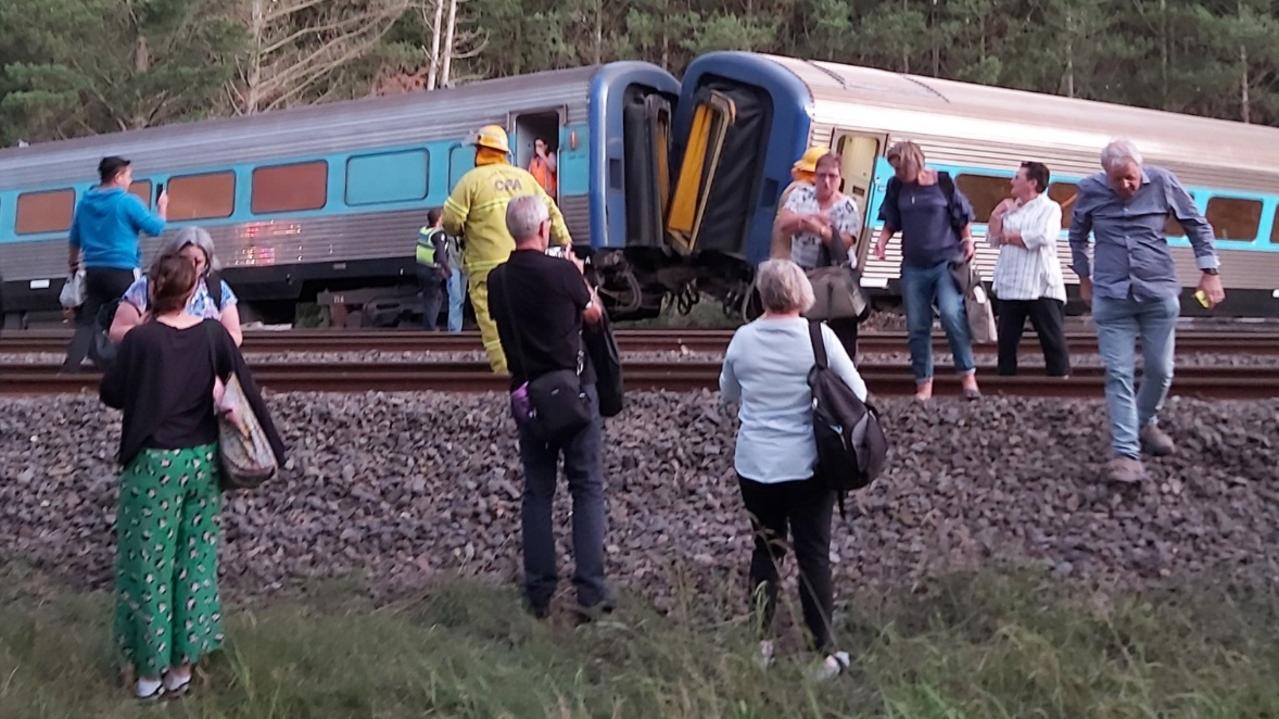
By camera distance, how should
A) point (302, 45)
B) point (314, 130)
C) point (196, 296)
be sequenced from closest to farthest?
point (196, 296)
point (314, 130)
point (302, 45)

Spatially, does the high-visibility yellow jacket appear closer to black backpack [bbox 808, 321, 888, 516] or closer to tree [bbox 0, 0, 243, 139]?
black backpack [bbox 808, 321, 888, 516]

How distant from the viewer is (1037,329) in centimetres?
781

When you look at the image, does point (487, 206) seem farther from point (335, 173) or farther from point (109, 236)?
point (335, 173)

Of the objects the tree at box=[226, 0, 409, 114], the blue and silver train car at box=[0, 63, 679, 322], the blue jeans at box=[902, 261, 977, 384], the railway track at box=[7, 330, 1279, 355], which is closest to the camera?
the blue jeans at box=[902, 261, 977, 384]

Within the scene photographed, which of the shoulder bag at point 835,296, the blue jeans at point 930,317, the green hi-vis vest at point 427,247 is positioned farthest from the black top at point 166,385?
the green hi-vis vest at point 427,247

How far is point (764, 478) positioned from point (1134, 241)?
2.60 meters

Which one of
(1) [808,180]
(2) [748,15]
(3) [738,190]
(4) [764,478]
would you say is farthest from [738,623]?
(2) [748,15]

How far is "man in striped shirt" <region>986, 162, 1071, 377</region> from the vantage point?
7.48 m

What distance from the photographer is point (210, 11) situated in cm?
3281

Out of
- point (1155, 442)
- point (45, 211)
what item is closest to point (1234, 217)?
point (1155, 442)

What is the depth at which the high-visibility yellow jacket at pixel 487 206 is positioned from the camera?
669cm

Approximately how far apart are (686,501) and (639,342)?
5.38m

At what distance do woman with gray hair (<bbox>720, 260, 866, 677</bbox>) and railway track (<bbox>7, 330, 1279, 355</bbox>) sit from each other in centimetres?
578

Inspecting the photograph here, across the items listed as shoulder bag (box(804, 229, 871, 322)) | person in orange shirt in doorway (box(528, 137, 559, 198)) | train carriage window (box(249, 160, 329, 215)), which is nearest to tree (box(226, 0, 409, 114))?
train carriage window (box(249, 160, 329, 215))
